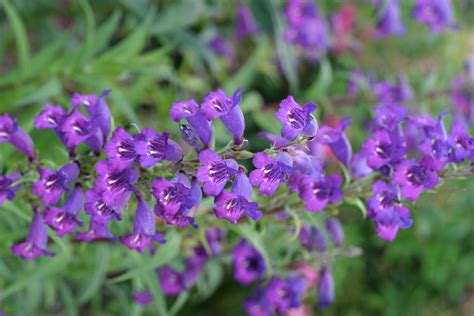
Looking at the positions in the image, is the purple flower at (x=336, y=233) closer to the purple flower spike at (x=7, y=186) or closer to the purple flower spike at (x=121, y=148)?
the purple flower spike at (x=121, y=148)

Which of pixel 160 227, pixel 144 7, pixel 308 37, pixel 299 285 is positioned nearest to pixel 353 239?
pixel 308 37

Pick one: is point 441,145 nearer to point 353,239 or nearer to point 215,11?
point 215,11

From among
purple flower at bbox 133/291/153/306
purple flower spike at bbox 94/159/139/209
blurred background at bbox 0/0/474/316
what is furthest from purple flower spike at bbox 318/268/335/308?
purple flower spike at bbox 94/159/139/209

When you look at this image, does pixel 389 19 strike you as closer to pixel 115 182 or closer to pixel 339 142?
pixel 339 142

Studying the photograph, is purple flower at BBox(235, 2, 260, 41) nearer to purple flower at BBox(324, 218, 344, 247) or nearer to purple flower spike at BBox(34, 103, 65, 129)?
purple flower at BBox(324, 218, 344, 247)

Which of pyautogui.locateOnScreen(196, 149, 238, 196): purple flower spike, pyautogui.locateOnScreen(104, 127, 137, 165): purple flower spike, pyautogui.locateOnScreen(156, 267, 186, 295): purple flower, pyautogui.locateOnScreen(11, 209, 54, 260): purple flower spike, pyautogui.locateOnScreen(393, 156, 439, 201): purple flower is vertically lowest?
pyautogui.locateOnScreen(156, 267, 186, 295): purple flower

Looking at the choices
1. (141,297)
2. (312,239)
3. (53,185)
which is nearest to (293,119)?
(53,185)
